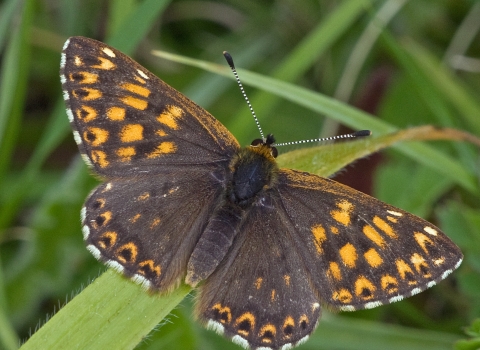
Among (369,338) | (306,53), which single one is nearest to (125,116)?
(306,53)

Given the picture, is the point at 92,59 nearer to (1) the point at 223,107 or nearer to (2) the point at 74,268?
(2) the point at 74,268

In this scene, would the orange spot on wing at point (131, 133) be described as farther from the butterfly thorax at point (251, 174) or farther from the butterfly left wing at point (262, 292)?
the butterfly left wing at point (262, 292)

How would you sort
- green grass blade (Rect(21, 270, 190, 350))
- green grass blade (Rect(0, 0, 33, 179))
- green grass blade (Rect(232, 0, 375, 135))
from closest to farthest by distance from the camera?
green grass blade (Rect(21, 270, 190, 350)) < green grass blade (Rect(0, 0, 33, 179)) < green grass blade (Rect(232, 0, 375, 135))

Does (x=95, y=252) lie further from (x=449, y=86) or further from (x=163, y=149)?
(x=449, y=86)

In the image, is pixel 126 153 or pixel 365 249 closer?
pixel 365 249

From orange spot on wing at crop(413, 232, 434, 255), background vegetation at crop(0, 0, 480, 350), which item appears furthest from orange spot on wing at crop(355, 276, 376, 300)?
background vegetation at crop(0, 0, 480, 350)

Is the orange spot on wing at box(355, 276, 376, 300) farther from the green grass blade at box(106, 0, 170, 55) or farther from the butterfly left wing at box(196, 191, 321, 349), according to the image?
the green grass blade at box(106, 0, 170, 55)

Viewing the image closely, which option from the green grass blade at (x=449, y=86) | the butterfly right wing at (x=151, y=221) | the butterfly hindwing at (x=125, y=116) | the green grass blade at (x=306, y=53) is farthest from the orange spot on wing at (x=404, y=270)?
the green grass blade at (x=449, y=86)
